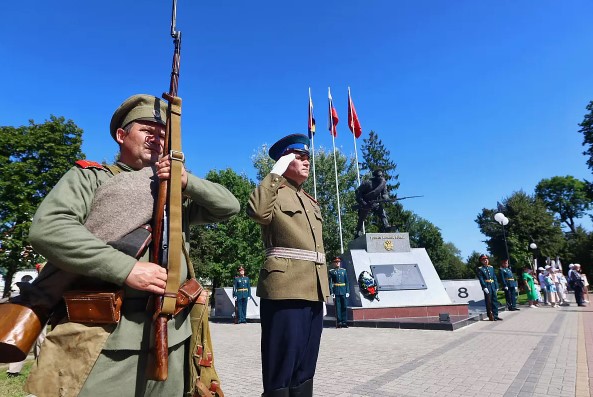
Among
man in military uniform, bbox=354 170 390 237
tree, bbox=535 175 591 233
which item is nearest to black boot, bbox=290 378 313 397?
man in military uniform, bbox=354 170 390 237

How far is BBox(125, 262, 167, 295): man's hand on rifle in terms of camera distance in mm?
1401

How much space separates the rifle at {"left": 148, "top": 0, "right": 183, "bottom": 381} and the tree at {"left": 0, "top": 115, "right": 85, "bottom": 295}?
1440 centimetres

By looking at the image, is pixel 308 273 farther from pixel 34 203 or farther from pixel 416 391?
pixel 34 203

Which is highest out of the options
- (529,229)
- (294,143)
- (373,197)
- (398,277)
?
(529,229)

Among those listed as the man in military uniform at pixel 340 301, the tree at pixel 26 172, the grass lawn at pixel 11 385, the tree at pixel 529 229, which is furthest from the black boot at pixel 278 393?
the tree at pixel 529 229

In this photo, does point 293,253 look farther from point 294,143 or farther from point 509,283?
point 509,283

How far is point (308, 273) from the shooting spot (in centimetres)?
267

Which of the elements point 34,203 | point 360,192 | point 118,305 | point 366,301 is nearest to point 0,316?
point 118,305

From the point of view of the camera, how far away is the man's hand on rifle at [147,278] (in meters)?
1.40

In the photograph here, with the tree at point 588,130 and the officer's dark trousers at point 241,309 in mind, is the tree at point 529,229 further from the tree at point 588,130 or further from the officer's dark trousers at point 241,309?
the officer's dark trousers at point 241,309

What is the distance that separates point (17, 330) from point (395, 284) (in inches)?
435

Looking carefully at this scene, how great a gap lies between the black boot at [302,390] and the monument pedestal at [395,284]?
800 centimetres

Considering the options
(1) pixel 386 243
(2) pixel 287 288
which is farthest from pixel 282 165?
(1) pixel 386 243

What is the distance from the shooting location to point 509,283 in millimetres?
14094
